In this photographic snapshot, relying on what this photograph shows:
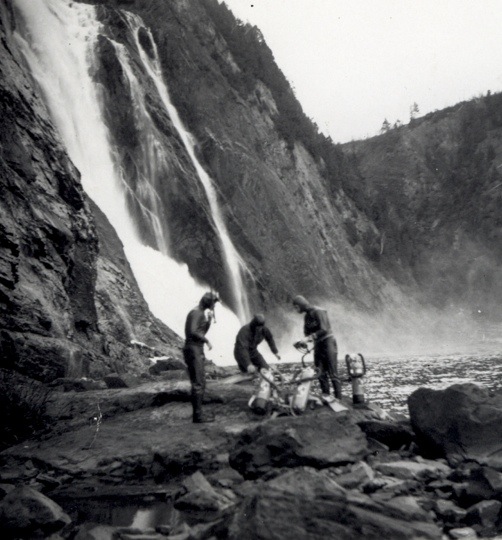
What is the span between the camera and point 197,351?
720 cm

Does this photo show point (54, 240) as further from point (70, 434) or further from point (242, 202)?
point (242, 202)

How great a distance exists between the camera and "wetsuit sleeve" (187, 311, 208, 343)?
7227 millimetres

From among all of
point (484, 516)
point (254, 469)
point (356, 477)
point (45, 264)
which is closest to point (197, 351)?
point (254, 469)

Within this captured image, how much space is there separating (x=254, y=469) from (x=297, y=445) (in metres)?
0.49

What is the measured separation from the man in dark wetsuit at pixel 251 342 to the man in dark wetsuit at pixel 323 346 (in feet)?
→ 2.09

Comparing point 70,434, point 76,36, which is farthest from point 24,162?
point 76,36

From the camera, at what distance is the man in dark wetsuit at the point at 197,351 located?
704cm

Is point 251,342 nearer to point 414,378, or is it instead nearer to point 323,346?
point 323,346

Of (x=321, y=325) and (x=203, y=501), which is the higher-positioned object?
(x=321, y=325)

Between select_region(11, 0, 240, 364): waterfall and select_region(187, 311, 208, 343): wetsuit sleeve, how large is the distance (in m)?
12.9

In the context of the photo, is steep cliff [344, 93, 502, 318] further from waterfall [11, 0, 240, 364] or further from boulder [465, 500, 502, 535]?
boulder [465, 500, 502, 535]

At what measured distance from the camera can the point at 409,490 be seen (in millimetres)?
4723

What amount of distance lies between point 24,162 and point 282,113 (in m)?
33.1

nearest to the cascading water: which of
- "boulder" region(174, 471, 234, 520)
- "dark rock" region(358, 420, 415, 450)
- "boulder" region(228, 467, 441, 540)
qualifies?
"dark rock" region(358, 420, 415, 450)
